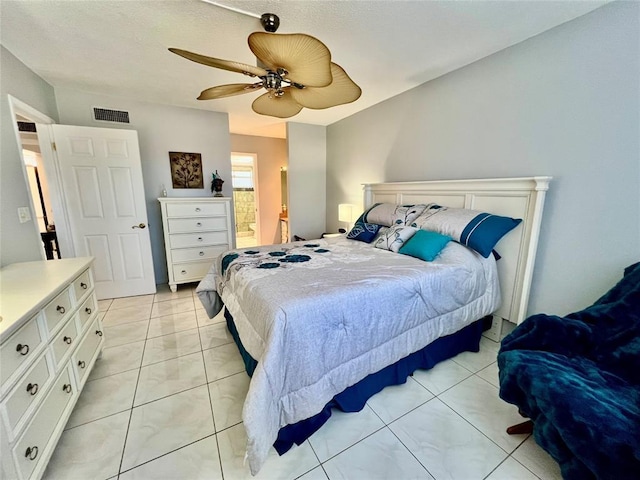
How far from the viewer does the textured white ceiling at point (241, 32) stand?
1.62 metres

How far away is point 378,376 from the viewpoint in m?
1.63

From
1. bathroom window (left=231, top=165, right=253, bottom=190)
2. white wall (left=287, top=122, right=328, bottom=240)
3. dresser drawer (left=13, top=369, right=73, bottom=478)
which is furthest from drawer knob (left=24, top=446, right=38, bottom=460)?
bathroom window (left=231, top=165, right=253, bottom=190)

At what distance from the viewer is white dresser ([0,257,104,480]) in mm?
973

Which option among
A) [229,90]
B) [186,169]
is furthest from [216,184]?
[229,90]

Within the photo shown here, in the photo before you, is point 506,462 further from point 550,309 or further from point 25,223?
point 25,223

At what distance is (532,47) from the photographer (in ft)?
6.30

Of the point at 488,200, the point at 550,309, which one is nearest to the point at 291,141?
the point at 488,200

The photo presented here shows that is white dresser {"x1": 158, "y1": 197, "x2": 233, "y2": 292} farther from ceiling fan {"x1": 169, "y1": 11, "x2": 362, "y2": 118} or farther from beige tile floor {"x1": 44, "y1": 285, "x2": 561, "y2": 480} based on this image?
ceiling fan {"x1": 169, "y1": 11, "x2": 362, "y2": 118}

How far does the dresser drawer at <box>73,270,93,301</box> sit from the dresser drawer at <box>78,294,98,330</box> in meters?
0.07

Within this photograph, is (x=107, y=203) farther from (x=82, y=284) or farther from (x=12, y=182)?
(x=82, y=284)

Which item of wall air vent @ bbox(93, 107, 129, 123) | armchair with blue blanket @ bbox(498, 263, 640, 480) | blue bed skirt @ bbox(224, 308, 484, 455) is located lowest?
blue bed skirt @ bbox(224, 308, 484, 455)

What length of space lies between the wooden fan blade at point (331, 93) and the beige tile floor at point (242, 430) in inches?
79.1

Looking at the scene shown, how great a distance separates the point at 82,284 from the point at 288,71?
75.2 inches

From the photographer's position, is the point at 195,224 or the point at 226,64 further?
the point at 195,224
